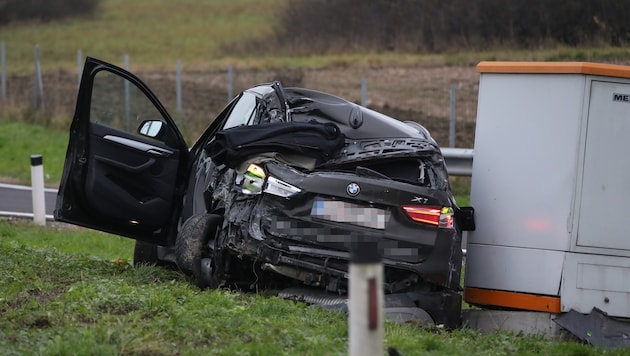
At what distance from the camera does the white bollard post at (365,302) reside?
4.27 m

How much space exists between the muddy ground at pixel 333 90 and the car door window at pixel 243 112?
984cm

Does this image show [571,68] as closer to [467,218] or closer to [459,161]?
[467,218]

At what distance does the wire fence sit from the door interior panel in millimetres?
9345

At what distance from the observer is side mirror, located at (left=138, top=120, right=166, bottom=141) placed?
8.91 meters

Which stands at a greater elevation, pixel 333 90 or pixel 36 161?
pixel 333 90

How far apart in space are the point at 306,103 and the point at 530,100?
1.86 m

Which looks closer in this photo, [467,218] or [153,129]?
[467,218]

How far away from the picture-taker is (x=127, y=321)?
20.2ft

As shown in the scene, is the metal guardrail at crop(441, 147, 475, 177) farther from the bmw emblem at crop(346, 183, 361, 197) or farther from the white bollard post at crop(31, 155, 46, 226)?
the bmw emblem at crop(346, 183, 361, 197)

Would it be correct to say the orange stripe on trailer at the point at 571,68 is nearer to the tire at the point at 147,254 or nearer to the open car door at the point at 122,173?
the open car door at the point at 122,173

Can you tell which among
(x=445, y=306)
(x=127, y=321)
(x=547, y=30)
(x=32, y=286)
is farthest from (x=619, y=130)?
(x=547, y=30)

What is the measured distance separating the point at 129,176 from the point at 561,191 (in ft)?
11.8

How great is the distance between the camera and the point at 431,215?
738 centimetres

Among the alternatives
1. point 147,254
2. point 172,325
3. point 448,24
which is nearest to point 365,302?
point 172,325
